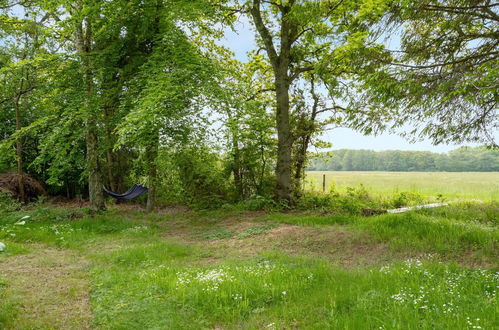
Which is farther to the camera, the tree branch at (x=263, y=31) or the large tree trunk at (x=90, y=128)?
the tree branch at (x=263, y=31)

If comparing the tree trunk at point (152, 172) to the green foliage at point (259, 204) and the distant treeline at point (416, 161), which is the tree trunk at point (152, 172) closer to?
the green foliage at point (259, 204)

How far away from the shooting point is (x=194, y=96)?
9508 millimetres

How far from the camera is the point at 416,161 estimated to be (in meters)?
44.0

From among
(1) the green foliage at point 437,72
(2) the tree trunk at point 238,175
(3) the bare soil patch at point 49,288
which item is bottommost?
(3) the bare soil patch at point 49,288

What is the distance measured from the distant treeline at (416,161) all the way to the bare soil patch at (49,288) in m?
25.4

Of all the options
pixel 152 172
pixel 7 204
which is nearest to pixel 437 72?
pixel 152 172

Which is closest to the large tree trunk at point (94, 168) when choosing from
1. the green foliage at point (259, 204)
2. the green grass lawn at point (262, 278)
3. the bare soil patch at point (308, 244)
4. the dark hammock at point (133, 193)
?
the dark hammock at point (133, 193)

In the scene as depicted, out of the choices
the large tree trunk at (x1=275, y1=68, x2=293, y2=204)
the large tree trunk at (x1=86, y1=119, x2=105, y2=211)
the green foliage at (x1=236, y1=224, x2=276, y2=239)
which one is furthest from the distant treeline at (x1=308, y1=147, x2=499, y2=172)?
the large tree trunk at (x1=86, y1=119, x2=105, y2=211)

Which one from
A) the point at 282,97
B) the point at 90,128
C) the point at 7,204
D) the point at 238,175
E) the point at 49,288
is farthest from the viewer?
the point at 238,175

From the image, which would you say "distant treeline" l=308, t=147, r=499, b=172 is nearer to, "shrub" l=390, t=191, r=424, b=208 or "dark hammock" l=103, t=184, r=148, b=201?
"shrub" l=390, t=191, r=424, b=208

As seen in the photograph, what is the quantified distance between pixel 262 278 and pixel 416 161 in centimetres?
4602

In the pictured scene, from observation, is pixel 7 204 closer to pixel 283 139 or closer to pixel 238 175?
pixel 238 175

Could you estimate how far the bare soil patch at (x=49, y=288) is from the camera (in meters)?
3.70

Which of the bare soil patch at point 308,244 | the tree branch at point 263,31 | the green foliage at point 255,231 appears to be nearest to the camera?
the bare soil patch at point 308,244
